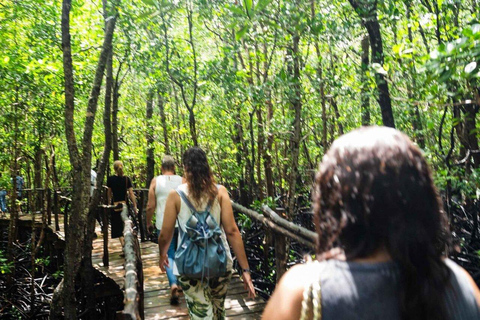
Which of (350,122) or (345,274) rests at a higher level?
(350,122)

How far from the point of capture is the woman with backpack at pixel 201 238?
127 inches

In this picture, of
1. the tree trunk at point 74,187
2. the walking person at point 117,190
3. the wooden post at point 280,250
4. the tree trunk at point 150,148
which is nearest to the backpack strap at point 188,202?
the wooden post at point 280,250

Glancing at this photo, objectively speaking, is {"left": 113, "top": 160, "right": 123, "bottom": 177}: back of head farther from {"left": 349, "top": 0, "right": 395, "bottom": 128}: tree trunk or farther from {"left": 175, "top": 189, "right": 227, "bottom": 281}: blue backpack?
{"left": 175, "top": 189, "right": 227, "bottom": 281}: blue backpack

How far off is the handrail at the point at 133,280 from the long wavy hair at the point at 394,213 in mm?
1848

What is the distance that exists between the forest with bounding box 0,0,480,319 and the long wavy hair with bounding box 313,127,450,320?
1796 millimetres

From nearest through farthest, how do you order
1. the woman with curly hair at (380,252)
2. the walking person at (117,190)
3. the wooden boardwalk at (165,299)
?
the woman with curly hair at (380,252) < the wooden boardwalk at (165,299) < the walking person at (117,190)

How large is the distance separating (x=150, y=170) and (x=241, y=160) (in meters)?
4.15

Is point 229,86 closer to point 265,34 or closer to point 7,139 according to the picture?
point 265,34

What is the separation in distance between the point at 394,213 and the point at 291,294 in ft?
1.02

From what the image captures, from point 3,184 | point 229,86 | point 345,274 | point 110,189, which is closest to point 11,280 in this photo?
point 3,184

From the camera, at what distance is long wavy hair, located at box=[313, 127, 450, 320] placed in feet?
3.60

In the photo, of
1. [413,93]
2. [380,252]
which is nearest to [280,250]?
[413,93]

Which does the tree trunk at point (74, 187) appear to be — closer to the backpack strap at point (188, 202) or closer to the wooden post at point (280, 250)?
the wooden post at point (280, 250)

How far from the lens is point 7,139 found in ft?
37.9
